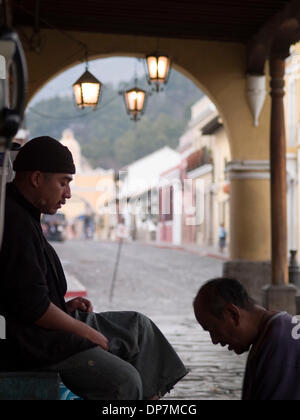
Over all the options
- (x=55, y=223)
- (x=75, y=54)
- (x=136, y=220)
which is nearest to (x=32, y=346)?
(x=75, y=54)

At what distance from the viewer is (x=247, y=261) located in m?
10.8

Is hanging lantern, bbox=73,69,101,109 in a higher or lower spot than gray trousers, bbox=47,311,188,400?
higher

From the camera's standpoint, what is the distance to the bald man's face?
2.24m

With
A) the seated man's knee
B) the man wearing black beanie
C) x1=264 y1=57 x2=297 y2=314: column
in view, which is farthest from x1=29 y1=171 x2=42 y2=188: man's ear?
x1=264 y1=57 x2=297 y2=314: column

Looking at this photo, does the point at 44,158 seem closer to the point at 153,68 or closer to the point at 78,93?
the point at 78,93

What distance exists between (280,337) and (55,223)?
5092 centimetres

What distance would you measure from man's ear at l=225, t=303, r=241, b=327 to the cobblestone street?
335cm

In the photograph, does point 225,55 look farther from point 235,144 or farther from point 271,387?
point 271,387

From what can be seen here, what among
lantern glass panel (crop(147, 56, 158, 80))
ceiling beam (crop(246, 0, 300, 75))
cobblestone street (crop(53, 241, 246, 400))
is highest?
ceiling beam (crop(246, 0, 300, 75))

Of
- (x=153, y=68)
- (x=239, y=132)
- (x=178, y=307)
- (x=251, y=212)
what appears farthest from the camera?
(x=178, y=307)

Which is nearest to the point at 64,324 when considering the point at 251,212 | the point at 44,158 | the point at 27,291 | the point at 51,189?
the point at 27,291

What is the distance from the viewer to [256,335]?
7.37 ft

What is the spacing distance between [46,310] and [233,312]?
0.74 m

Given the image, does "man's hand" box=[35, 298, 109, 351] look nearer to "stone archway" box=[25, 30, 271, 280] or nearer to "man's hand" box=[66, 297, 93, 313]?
"man's hand" box=[66, 297, 93, 313]
